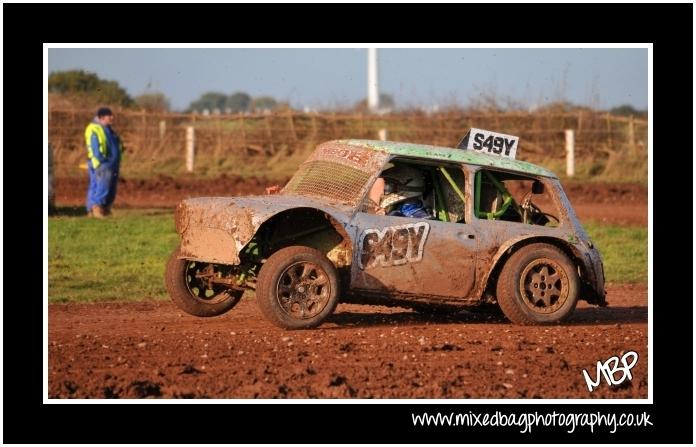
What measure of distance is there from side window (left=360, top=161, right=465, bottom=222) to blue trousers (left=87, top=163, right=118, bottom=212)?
38.9 feet

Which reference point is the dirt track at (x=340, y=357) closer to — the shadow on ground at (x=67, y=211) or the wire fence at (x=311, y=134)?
the shadow on ground at (x=67, y=211)

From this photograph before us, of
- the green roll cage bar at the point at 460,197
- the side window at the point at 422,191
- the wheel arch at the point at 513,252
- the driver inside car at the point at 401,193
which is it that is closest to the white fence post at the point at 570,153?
the wheel arch at the point at 513,252

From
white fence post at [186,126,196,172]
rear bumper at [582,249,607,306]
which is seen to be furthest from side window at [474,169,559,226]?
white fence post at [186,126,196,172]

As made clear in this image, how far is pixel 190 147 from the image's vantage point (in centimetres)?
3316

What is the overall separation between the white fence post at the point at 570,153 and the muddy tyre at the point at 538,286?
21.3m

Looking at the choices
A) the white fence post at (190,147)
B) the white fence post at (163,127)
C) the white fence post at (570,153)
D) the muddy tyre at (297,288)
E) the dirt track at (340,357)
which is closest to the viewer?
the dirt track at (340,357)

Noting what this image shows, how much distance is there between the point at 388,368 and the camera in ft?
30.5

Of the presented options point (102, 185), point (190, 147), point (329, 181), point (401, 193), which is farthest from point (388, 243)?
point (190, 147)

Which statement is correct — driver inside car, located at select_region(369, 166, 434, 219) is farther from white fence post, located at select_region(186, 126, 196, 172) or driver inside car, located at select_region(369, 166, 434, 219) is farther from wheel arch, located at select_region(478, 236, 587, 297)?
white fence post, located at select_region(186, 126, 196, 172)

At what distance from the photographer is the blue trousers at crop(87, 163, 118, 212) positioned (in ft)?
74.0

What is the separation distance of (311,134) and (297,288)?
2373 cm

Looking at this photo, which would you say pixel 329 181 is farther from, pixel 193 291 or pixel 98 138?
pixel 98 138

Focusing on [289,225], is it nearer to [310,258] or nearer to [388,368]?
[310,258]

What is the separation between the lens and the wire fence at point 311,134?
109ft
